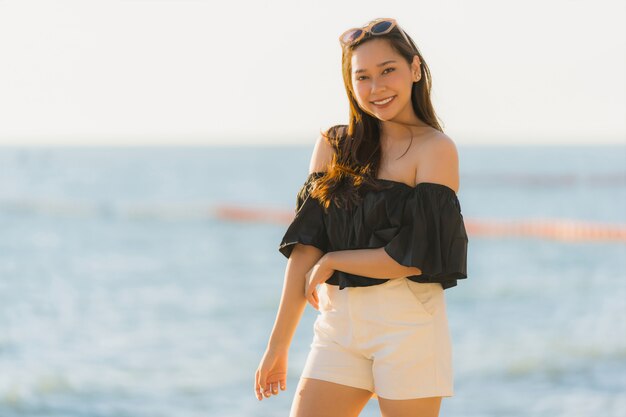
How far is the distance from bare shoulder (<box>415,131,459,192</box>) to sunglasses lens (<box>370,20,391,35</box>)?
328 mm

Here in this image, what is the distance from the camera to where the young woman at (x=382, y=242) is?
2773 mm

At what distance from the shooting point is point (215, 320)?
13.7 m

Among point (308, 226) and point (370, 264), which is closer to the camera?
point (370, 264)

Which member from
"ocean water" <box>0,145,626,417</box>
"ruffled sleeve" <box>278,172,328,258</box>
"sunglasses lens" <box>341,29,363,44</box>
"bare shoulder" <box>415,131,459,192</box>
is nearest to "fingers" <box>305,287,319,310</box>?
"ruffled sleeve" <box>278,172,328,258</box>

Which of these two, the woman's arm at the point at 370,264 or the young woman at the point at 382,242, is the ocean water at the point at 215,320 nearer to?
the young woman at the point at 382,242

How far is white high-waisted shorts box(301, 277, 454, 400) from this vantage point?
9.12 ft

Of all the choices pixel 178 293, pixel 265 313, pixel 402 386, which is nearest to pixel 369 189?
pixel 402 386

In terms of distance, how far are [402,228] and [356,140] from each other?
0.30 meters

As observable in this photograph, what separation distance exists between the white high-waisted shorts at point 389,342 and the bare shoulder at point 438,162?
0.92ft

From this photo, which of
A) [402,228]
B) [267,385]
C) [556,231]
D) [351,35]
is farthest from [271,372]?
[556,231]

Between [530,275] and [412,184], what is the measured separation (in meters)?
16.0

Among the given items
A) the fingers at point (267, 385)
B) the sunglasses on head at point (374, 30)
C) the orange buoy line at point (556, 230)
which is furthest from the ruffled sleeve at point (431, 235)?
the orange buoy line at point (556, 230)

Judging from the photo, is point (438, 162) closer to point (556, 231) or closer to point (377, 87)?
point (377, 87)

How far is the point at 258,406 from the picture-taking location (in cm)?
832
